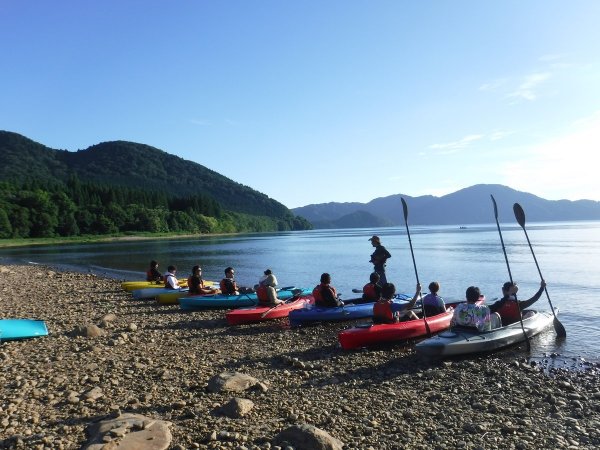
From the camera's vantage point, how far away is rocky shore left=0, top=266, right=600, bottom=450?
22.1 feet

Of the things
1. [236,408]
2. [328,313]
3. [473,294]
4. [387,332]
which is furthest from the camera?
[328,313]

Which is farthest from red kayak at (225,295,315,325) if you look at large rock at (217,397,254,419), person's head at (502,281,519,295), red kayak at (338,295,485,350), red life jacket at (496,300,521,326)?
large rock at (217,397,254,419)

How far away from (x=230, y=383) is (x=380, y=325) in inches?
204

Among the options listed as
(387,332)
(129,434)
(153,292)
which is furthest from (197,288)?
(129,434)

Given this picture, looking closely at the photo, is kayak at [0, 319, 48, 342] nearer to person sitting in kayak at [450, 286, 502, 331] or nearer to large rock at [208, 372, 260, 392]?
large rock at [208, 372, 260, 392]

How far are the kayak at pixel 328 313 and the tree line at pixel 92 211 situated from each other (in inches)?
3942

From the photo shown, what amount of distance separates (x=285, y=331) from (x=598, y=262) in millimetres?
35383

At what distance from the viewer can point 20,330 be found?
12586 millimetres

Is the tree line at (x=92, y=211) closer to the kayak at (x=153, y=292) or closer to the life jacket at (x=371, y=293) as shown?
the kayak at (x=153, y=292)

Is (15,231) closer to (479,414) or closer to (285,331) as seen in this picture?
(285,331)

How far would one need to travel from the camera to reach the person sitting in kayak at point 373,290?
16.0 metres

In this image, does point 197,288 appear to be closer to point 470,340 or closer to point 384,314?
point 384,314

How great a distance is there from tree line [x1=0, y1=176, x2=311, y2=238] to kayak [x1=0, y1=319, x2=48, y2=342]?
320 feet

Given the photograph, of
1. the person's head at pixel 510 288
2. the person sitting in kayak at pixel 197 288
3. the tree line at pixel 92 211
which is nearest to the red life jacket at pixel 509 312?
the person's head at pixel 510 288
